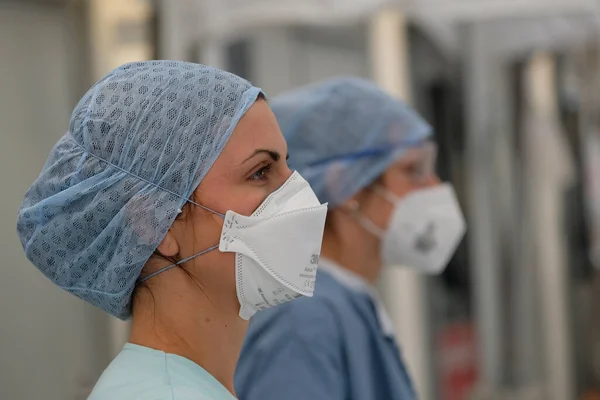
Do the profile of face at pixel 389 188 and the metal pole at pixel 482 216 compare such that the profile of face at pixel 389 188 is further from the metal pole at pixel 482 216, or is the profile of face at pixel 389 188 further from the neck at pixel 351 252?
the metal pole at pixel 482 216

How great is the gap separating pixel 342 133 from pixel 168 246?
0.74 m

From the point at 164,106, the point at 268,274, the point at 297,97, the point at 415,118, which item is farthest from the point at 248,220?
the point at 415,118

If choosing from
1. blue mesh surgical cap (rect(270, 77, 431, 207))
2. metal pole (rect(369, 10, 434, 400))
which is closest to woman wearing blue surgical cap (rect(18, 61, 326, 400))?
blue mesh surgical cap (rect(270, 77, 431, 207))

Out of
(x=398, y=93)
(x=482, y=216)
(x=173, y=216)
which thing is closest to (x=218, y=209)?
(x=173, y=216)

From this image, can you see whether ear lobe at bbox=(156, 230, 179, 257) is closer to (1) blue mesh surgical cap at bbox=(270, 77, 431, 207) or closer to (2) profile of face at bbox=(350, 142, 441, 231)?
(1) blue mesh surgical cap at bbox=(270, 77, 431, 207)

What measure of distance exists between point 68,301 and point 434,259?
0.90 meters

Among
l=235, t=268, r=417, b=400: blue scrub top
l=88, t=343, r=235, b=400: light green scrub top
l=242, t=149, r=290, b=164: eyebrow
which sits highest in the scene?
l=242, t=149, r=290, b=164: eyebrow

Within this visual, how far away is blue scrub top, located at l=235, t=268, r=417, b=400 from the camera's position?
52.9 inches

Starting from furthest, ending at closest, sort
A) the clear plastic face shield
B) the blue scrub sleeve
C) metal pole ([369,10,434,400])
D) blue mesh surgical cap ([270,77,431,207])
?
metal pole ([369,10,434,400]), the clear plastic face shield, blue mesh surgical cap ([270,77,431,207]), the blue scrub sleeve

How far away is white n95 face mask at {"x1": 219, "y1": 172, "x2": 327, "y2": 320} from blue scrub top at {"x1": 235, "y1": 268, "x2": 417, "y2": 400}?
0.32 metres

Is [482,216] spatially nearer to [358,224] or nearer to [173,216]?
[358,224]

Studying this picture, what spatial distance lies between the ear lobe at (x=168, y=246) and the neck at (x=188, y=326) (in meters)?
0.06

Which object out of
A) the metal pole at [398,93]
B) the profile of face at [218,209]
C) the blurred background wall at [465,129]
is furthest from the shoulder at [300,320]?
the metal pole at [398,93]

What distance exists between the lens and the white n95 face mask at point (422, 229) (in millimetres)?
1733
